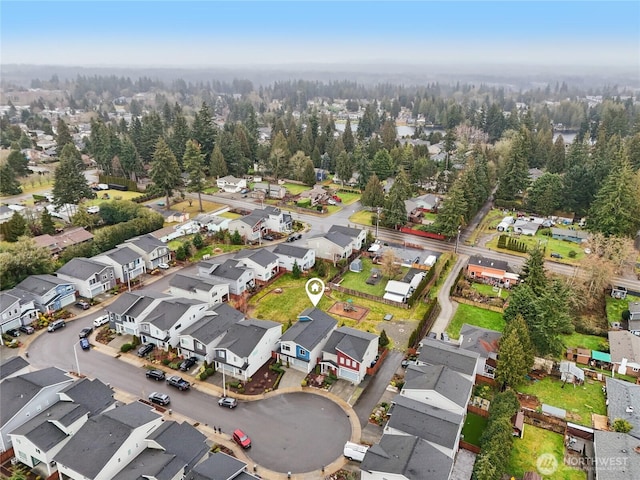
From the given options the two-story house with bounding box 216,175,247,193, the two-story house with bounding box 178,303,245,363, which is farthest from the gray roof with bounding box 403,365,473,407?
the two-story house with bounding box 216,175,247,193

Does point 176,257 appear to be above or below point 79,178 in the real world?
below

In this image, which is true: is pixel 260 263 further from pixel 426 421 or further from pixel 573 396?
pixel 573 396

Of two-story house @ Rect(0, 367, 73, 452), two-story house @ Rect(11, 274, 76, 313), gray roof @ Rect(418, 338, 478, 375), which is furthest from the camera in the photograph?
two-story house @ Rect(11, 274, 76, 313)

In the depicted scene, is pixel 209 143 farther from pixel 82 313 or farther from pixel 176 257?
pixel 82 313

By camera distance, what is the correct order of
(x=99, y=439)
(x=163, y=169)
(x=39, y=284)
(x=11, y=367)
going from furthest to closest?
(x=163, y=169), (x=39, y=284), (x=11, y=367), (x=99, y=439)

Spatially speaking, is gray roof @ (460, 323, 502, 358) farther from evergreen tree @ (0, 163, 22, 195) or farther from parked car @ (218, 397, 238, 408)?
evergreen tree @ (0, 163, 22, 195)

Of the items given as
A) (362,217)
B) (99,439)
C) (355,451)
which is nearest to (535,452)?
(355,451)

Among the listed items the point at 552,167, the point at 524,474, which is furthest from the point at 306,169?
the point at 524,474
